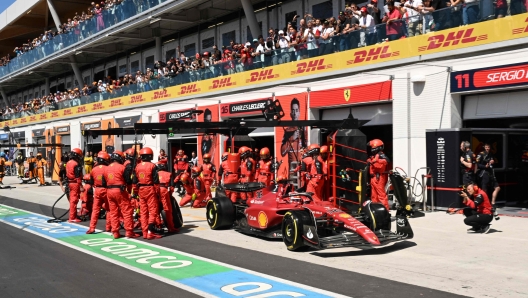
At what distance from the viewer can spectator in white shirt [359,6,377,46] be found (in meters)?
16.2

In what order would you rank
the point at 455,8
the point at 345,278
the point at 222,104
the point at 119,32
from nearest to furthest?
the point at 345,278 → the point at 455,8 → the point at 222,104 → the point at 119,32

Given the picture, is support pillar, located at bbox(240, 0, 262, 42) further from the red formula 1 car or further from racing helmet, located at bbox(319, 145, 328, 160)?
the red formula 1 car

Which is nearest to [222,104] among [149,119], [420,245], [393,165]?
[149,119]

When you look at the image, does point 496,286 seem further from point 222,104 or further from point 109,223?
point 222,104

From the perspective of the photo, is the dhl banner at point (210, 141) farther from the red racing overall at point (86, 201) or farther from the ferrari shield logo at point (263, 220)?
the ferrari shield logo at point (263, 220)

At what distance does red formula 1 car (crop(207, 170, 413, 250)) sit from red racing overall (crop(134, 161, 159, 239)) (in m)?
1.82

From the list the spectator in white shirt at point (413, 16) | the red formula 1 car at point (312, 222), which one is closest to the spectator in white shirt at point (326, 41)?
the spectator in white shirt at point (413, 16)

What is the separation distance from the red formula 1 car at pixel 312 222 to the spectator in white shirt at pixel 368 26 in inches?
277

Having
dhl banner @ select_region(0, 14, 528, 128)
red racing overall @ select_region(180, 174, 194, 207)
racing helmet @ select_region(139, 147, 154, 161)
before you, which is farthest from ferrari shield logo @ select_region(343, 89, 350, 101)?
racing helmet @ select_region(139, 147, 154, 161)

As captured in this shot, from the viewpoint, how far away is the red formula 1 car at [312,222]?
28.5 feet

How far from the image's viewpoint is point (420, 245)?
9.48m

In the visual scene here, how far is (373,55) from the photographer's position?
16.2 meters

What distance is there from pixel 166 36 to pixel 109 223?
22.9 metres

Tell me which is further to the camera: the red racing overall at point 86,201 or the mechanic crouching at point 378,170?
the red racing overall at point 86,201
